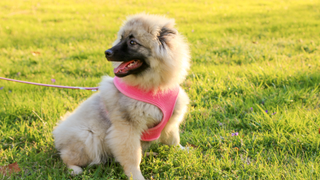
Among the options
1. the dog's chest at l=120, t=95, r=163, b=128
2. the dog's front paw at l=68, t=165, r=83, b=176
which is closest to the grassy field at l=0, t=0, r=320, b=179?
the dog's front paw at l=68, t=165, r=83, b=176

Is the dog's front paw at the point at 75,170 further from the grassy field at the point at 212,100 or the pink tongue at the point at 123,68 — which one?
the pink tongue at the point at 123,68

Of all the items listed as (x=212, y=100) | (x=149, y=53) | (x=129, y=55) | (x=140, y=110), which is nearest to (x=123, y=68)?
(x=129, y=55)

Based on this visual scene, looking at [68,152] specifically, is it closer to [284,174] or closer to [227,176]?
[227,176]

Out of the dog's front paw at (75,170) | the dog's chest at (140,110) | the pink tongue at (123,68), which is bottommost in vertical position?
the dog's front paw at (75,170)

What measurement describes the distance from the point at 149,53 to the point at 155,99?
1.58 feet

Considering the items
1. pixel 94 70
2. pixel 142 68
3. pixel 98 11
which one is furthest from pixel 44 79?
pixel 98 11

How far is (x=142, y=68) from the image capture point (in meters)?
2.53

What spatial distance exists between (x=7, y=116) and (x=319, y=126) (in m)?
4.06

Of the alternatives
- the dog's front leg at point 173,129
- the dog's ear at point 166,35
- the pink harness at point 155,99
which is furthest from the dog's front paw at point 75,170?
the dog's ear at point 166,35

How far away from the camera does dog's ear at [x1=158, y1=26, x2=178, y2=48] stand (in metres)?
2.53

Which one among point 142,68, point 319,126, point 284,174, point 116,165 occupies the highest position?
point 142,68

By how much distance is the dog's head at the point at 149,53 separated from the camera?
247cm

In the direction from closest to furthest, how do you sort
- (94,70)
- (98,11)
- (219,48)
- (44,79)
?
(44,79)
(94,70)
(219,48)
(98,11)

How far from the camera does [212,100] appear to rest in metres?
3.77
